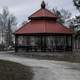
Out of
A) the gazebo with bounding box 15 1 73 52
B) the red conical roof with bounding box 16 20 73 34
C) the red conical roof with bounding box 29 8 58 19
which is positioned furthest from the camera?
the red conical roof with bounding box 29 8 58 19

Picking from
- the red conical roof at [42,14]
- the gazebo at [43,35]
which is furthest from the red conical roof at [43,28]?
the red conical roof at [42,14]

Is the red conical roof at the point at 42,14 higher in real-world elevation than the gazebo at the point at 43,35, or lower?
higher

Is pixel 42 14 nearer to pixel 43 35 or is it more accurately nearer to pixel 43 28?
pixel 43 28

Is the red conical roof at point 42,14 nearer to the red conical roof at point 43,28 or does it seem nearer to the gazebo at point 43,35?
the gazebo at point 43,35

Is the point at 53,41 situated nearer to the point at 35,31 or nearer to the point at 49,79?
the point at 35,31

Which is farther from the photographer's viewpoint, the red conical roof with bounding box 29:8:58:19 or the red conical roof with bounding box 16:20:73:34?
the red conical roof with bounding box 29:8:58:19

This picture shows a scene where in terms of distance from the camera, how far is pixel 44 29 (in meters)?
55.4

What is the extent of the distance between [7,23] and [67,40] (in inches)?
1952

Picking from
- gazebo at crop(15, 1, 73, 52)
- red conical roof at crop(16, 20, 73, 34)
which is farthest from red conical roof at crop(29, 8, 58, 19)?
red conical roof at crop(16, 20, 73, 34)

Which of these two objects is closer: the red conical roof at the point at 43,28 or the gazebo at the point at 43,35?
the gazebo at the point at 43,35

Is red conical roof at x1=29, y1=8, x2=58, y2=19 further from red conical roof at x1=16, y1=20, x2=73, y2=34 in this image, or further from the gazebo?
red conical roof at x1=16, y1=20, x2=73, y2=34

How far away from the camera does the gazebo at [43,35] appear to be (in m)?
54.9

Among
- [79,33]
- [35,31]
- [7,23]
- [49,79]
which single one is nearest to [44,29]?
[35,31]

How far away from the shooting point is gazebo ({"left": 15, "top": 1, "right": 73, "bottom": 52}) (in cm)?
5491
